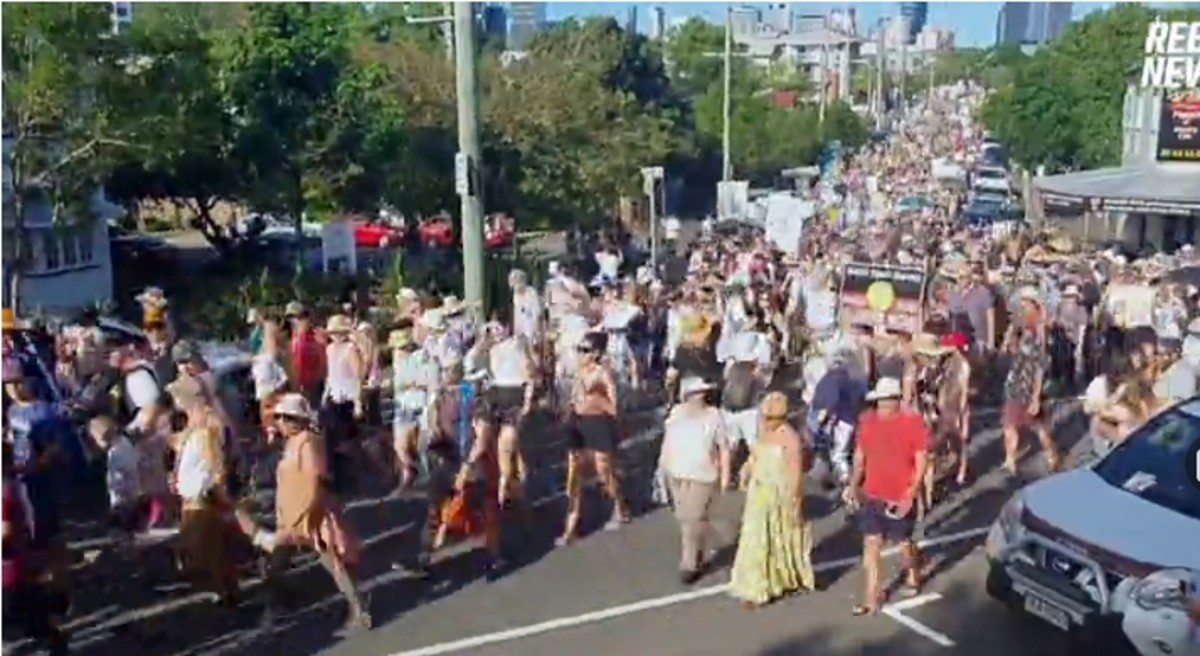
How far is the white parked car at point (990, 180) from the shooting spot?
181 feet

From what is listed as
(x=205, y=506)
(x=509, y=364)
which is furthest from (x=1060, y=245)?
(x=205, y=506)

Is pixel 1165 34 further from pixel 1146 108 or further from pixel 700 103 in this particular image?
pixel 700 103

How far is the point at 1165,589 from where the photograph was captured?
24.2 ft

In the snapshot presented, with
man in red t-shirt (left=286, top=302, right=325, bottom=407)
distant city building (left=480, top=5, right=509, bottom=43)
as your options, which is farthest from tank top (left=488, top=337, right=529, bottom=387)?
distant city building (left=480, top=5, right=509, bottom=43)

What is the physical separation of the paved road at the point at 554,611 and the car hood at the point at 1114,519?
2.76ft

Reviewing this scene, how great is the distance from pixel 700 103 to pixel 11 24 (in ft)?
148

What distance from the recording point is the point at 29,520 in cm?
813

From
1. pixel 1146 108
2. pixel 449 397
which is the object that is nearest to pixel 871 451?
pixel 449 397

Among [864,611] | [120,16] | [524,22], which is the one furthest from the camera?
[524,22]

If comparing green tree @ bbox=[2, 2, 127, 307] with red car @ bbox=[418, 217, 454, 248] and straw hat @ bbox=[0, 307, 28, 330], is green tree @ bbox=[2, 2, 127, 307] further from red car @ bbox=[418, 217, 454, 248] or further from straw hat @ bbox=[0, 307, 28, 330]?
red car @ bbox=[418, 217, 454, 248]

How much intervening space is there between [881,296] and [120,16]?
41.2 feet

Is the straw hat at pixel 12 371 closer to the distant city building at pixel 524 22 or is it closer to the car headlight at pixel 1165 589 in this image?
the car headlight at pixel 1165 589

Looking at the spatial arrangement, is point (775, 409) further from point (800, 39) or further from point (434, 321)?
point (800, 39)

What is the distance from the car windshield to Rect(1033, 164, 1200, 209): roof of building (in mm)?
33431
